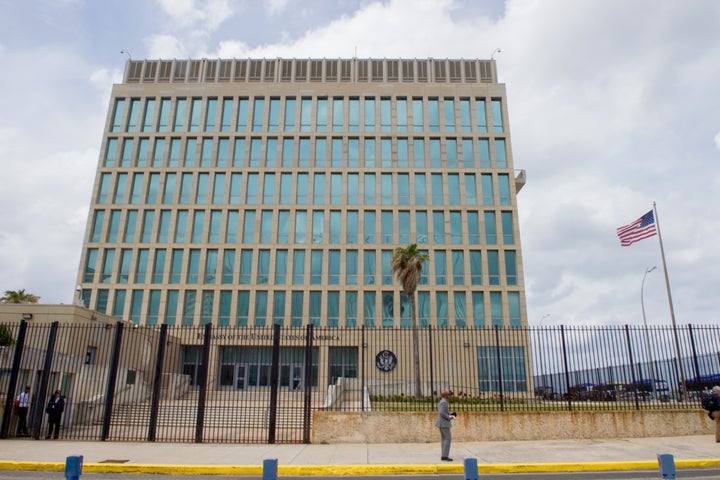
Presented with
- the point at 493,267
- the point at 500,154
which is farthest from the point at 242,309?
the point at 500,154

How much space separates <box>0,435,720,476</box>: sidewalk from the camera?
11023 millimetres

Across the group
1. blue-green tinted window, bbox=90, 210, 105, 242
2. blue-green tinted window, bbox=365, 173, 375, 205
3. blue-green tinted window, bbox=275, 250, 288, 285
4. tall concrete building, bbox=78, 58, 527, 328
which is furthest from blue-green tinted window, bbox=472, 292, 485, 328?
blue-green tinted window, bbox=90, 210, 105, 242

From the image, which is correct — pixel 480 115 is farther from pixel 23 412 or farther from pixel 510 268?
pixel 23 412

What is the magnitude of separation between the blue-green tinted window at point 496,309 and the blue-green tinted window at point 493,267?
117cm

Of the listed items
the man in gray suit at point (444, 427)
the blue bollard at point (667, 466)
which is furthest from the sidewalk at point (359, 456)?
the blue bollard at point (667, 466)

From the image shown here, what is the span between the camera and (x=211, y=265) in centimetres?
4600

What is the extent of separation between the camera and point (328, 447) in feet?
46.5

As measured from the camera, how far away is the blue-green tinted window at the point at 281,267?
149ft

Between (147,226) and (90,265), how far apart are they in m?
6.06

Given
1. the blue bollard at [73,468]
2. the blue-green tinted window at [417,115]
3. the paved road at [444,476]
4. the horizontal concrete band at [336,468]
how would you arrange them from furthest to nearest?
the blue-green tinted window at [417,115] → the horizontal concrete band at [336,468] → the paved road at [444,476] → the blue bollard at [73,468]

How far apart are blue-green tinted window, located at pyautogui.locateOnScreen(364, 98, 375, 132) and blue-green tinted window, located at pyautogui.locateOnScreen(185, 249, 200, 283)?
798 inches

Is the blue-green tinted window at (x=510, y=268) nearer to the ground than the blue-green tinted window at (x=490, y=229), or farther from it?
nearer to the ground

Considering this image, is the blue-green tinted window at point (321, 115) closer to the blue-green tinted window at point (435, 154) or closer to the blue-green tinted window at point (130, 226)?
the blue-green tinted window at point (435, 154)

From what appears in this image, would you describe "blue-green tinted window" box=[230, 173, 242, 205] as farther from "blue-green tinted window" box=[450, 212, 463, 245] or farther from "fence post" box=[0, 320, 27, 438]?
"fence post" box=[0, 320, 27, 438]
